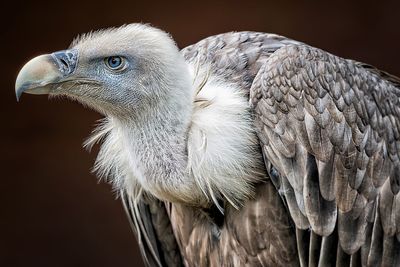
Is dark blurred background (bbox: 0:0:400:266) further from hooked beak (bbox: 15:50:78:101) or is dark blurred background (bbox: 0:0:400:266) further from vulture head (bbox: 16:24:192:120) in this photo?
hooked beak (bbox: 15:50:78:101)

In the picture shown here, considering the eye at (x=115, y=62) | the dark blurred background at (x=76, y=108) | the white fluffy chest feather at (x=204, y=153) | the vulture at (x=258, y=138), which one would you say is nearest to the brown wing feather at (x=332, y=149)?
the vulture at (x=258, y=138)

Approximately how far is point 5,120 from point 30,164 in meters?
0.43

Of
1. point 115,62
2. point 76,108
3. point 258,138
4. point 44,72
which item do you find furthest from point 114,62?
point 76,108

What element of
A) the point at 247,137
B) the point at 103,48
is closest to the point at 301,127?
the point at 247,137

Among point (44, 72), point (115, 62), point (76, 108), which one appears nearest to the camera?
point (44, 72)

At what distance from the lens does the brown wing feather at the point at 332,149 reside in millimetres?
5520

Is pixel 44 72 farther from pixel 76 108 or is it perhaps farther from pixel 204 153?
pixel 76 108

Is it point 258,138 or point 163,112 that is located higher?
point 163,112

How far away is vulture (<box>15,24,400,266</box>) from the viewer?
5.52 m

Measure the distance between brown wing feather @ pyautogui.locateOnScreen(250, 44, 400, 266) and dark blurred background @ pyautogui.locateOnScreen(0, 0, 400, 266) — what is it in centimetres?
361

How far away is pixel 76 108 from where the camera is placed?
952cm

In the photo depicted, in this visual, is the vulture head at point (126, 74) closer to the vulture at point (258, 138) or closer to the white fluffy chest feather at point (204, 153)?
the vulture at point (258, 138)

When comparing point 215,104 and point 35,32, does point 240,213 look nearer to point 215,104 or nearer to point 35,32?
point 215,104

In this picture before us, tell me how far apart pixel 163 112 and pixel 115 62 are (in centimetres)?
35
